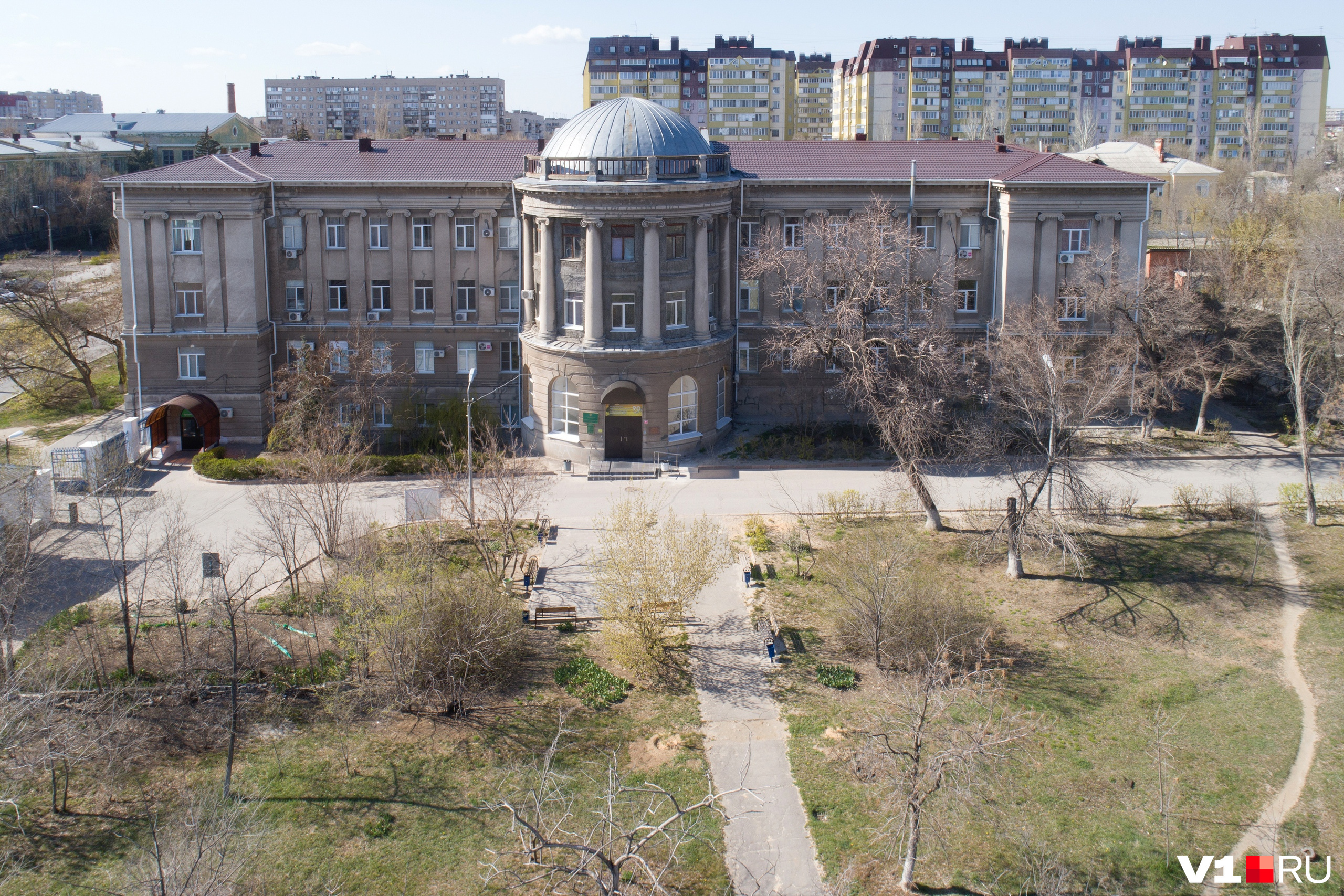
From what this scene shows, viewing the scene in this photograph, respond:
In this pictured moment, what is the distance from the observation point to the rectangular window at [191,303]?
49781 millimetres

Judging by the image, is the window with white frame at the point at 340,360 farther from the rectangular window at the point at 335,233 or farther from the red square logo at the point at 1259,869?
the red square logo at the point at 1259,869

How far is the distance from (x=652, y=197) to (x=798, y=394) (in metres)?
11.4

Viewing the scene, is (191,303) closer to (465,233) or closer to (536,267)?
(465,233)

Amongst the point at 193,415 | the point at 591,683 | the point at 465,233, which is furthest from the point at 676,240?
the point at 591,683

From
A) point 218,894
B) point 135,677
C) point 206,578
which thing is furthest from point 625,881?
point 206,578

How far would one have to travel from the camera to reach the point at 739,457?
47.4 meters

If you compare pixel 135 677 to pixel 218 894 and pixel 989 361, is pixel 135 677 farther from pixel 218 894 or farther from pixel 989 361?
pixel 989 361

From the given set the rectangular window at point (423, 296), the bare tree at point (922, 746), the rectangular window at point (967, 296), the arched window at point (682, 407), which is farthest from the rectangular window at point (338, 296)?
the bare tree at point (922, 746)

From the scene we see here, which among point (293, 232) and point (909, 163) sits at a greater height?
point (909, 163)

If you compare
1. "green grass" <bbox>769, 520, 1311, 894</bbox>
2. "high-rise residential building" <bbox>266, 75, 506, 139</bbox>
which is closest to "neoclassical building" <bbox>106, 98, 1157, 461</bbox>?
"green grass" <bbox>769, 520, 1311, 894</bbox>

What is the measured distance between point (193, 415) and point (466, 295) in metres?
12.6

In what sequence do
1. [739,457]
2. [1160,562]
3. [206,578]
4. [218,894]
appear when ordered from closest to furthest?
[218,894]
[206,578]
[1160,562]
[739,457]

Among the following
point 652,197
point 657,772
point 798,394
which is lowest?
point 657,772

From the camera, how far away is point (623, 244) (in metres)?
45.4
